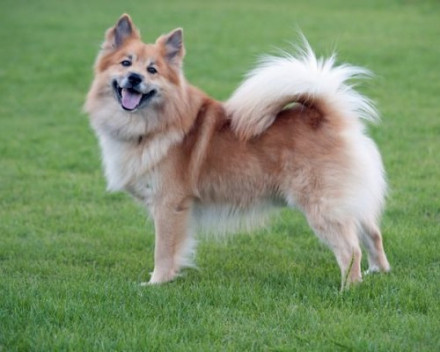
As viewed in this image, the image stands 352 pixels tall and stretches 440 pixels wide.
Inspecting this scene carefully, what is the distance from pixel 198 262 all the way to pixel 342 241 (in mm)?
1329

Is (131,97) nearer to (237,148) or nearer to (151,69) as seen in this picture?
(151,69)

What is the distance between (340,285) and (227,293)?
0.82 meters

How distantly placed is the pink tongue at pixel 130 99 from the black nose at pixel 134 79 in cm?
11

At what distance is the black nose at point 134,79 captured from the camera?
17.8ft

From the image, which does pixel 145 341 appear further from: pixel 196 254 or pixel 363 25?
pixel 363 25

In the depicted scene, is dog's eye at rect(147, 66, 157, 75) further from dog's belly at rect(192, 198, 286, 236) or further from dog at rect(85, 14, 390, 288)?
dog's belly at rect(192, 198, 286, 236)

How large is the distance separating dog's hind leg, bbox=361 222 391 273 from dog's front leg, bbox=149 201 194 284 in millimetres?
1324

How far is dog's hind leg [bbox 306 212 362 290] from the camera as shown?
16.9 ft

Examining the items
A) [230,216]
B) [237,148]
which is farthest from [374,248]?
[237,148]

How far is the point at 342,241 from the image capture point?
5176 mm

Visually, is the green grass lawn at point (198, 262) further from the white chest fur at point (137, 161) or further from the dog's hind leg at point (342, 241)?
the white chest fur at point (137, 161)

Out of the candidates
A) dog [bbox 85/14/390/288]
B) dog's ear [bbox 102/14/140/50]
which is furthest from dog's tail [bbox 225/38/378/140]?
dog's ear [bbox 102/14/140/50]

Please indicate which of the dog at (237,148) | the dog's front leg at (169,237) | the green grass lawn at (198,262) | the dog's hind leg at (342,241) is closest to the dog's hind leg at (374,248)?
the dog at (237,148)

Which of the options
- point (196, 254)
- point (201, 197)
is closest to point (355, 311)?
point (201, 197)
